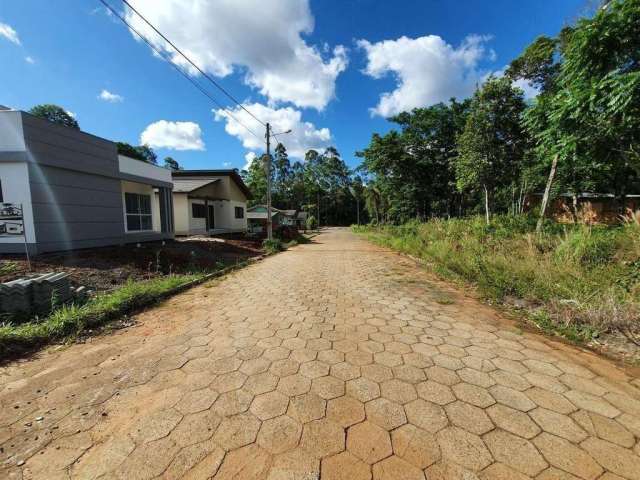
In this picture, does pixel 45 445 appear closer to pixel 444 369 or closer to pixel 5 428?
Result: pixel 5 428

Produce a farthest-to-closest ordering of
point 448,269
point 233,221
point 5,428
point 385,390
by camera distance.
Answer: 1. point 233,221
2. point 448,269
3. point 385,390
4. point 5,428

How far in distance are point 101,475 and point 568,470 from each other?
2.69 metres

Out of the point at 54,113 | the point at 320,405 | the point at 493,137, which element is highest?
the point at 54,113

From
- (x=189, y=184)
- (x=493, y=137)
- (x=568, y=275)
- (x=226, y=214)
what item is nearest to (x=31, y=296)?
(x=568, y=275)

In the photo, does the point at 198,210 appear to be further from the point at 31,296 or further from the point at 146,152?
the point at 146,152

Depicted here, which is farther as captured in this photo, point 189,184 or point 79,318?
point 189,184

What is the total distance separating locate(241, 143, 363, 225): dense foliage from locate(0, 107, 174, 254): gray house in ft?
141

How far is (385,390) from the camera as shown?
2.24 m

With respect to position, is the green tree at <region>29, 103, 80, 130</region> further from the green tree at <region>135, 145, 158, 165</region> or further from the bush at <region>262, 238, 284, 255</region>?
the bush at <region>262, 238, 284, 255</region>

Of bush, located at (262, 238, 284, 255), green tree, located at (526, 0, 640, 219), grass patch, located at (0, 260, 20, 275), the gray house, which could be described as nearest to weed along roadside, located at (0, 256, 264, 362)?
grass patch, located at (0, 260, 20, 275)

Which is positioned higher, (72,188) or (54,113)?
(54,113)

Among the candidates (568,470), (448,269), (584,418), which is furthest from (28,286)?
(448,269)

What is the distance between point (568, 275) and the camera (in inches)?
172

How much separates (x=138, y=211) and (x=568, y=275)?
47.9 ft
